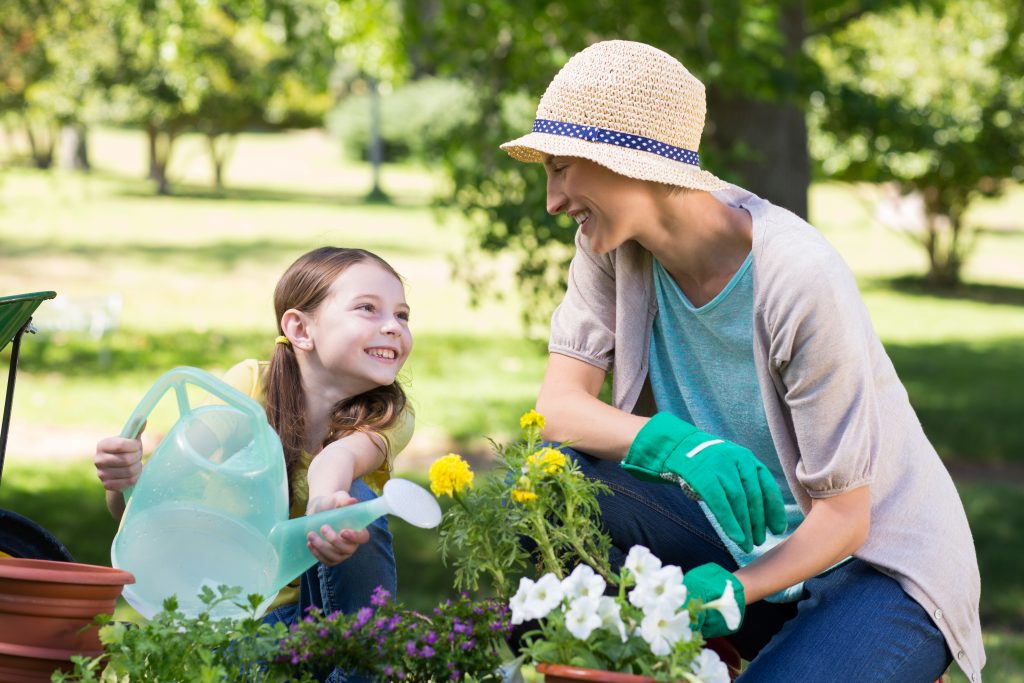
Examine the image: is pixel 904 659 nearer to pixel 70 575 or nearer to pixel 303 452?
pixel 303 452

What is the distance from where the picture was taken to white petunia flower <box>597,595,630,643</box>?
5.61 ft

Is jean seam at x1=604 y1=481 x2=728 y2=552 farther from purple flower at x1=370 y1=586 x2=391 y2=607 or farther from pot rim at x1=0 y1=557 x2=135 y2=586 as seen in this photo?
pot rim at x1=0 y1=557 x2=135 y2=586

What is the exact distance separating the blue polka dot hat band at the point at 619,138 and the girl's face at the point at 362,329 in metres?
0.47

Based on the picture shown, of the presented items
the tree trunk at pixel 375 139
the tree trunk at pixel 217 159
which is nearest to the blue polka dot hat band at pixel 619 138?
the tree trunk at pixel 375 139

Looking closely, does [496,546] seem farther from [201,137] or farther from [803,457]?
[201,137]

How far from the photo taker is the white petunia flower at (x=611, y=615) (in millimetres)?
1709

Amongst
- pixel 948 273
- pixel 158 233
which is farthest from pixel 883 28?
pixel 158 233

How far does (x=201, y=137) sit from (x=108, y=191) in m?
8.70

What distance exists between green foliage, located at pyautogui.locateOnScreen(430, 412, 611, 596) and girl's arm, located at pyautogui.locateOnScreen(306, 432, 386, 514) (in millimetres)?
267

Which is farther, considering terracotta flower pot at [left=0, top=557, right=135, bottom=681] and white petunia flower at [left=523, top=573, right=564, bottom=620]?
terracotta flower pot at [left=0, top=557, right=135, bottom=681]

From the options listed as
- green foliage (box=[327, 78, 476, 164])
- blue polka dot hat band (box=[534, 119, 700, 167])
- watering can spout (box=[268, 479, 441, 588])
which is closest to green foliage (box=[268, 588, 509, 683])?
watering can spout (box=[268, 479, 441, 588])

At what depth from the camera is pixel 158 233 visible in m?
16.7

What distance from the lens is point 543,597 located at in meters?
1.73

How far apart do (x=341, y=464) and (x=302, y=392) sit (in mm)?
291
